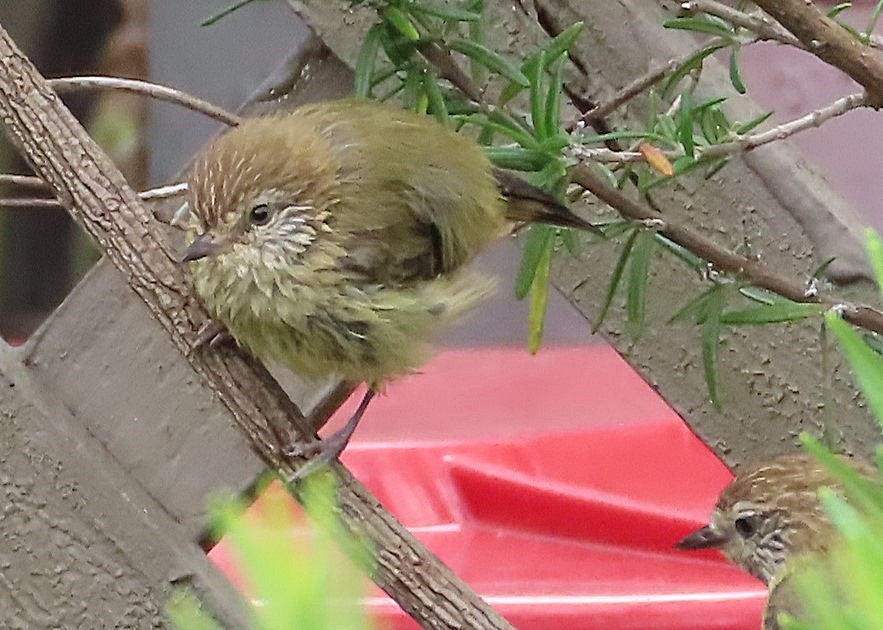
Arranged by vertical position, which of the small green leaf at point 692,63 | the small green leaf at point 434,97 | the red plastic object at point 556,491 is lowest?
the red plastic object at point 556,491

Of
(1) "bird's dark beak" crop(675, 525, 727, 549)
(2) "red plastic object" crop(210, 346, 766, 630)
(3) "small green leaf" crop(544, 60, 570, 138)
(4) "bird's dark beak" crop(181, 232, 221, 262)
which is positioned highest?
(4) "bird's dark beak" crop(181, 232, 221, 262)

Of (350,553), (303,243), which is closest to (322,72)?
(303,243)

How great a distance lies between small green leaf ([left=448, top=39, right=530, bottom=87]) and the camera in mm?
752

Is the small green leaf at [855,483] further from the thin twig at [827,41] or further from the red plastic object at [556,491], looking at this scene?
the red plastic object at [556,491]

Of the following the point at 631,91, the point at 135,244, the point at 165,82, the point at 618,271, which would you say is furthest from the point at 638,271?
the point at 165,82

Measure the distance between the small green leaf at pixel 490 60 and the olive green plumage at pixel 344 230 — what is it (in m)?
0.05

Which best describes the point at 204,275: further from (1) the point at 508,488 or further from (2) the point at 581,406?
(2) the point at 581,406

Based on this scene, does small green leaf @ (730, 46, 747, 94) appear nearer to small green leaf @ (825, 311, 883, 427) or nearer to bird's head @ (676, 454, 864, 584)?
bird's head @ (676, 454, 864, 584)

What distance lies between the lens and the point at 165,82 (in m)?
1.92

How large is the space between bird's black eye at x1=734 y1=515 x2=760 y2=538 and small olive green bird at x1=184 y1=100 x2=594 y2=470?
34cm

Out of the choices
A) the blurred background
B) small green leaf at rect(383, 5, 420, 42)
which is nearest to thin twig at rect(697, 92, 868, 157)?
small green leaf at rect(383, 5, 420, 42)

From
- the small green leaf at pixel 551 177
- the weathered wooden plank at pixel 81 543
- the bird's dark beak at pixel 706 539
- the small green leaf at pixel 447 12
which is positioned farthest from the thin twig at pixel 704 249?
the weathered wooden plank at pixel 81 543

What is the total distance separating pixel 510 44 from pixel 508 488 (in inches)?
23.8

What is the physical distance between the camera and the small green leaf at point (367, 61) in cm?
78
